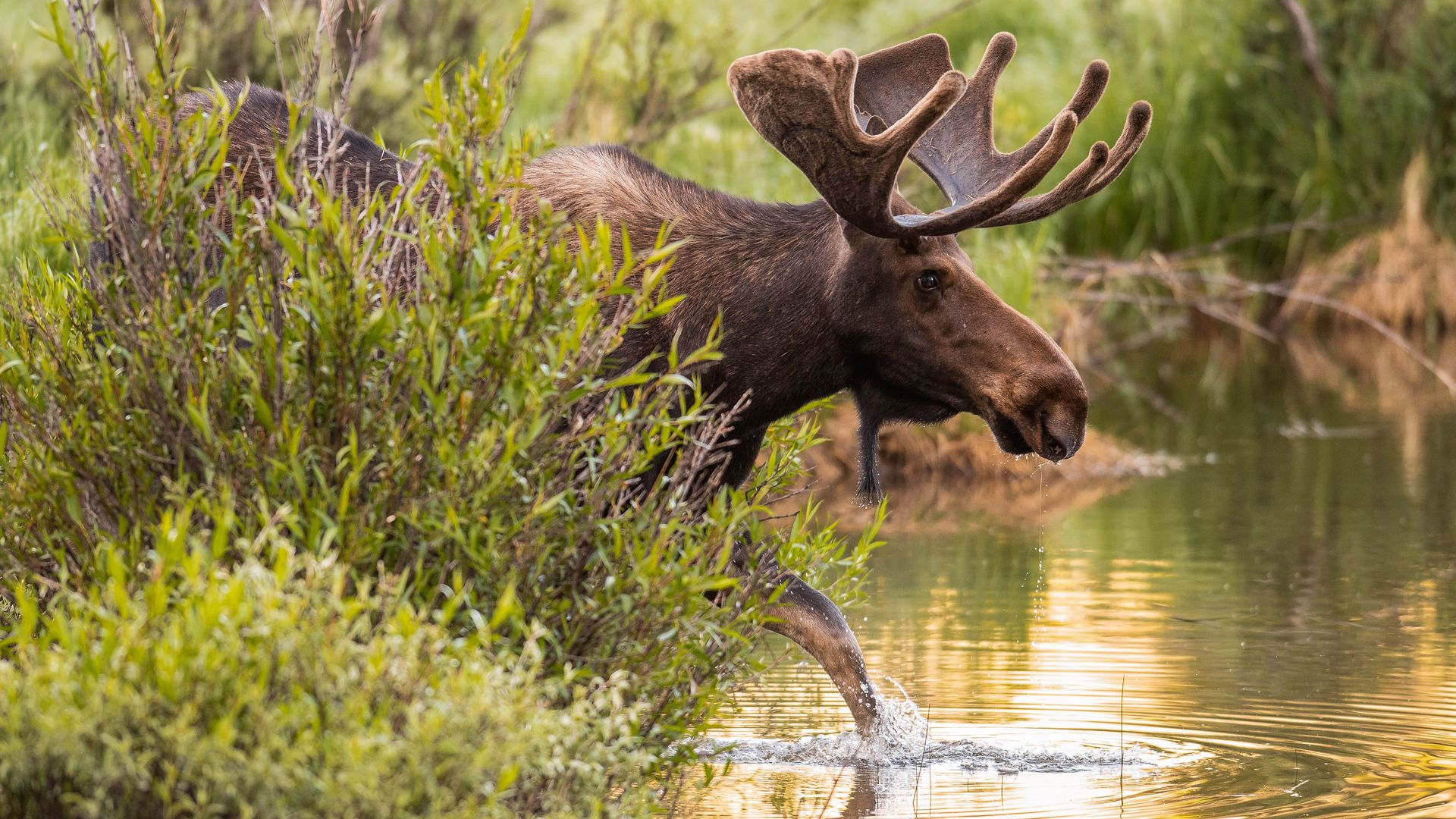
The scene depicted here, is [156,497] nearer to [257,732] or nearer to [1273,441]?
[257,732]

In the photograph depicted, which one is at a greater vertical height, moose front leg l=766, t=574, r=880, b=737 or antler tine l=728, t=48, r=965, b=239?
antler tine l=728, t=48, r=965, b=239

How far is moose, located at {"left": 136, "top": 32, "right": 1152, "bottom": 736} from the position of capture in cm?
583

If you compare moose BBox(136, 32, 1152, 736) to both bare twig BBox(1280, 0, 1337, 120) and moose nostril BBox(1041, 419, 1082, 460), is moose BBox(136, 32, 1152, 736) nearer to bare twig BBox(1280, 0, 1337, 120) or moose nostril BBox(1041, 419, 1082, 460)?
moose nostril BBox(1041, 419, 1082, 460)

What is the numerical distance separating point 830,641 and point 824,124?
173 centimetres

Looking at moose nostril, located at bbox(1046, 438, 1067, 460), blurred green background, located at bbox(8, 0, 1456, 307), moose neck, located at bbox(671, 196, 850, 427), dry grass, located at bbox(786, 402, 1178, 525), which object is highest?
blurred green background, located at bbox(8, 0, 1456, 307)

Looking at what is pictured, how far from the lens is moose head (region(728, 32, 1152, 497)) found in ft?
18.9

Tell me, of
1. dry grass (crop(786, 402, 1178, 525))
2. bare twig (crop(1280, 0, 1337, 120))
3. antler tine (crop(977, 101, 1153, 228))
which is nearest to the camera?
antler tine (crop(977, 101, 1153, 228))

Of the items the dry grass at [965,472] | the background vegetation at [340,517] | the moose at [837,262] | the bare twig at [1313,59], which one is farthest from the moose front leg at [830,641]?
the bare twig at [1313,59]

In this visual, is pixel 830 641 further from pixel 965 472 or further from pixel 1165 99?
pixel 1165 99

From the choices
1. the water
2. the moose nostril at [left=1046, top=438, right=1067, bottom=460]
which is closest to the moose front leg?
the water

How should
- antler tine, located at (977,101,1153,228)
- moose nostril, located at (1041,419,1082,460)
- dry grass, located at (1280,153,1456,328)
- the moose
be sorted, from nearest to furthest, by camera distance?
the moose, moose nostril, located at (1041,419,1082,460), antler tine, located at (977,101,1153,228), dry grass, located at (1280,153,1456,328)

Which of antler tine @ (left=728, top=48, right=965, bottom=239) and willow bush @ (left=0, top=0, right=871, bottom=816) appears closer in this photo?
willow bush @ (left=0, top=0, right=871, bottom=816)

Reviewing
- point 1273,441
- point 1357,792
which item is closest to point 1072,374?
point 1357,792

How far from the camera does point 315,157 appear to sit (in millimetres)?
5527
